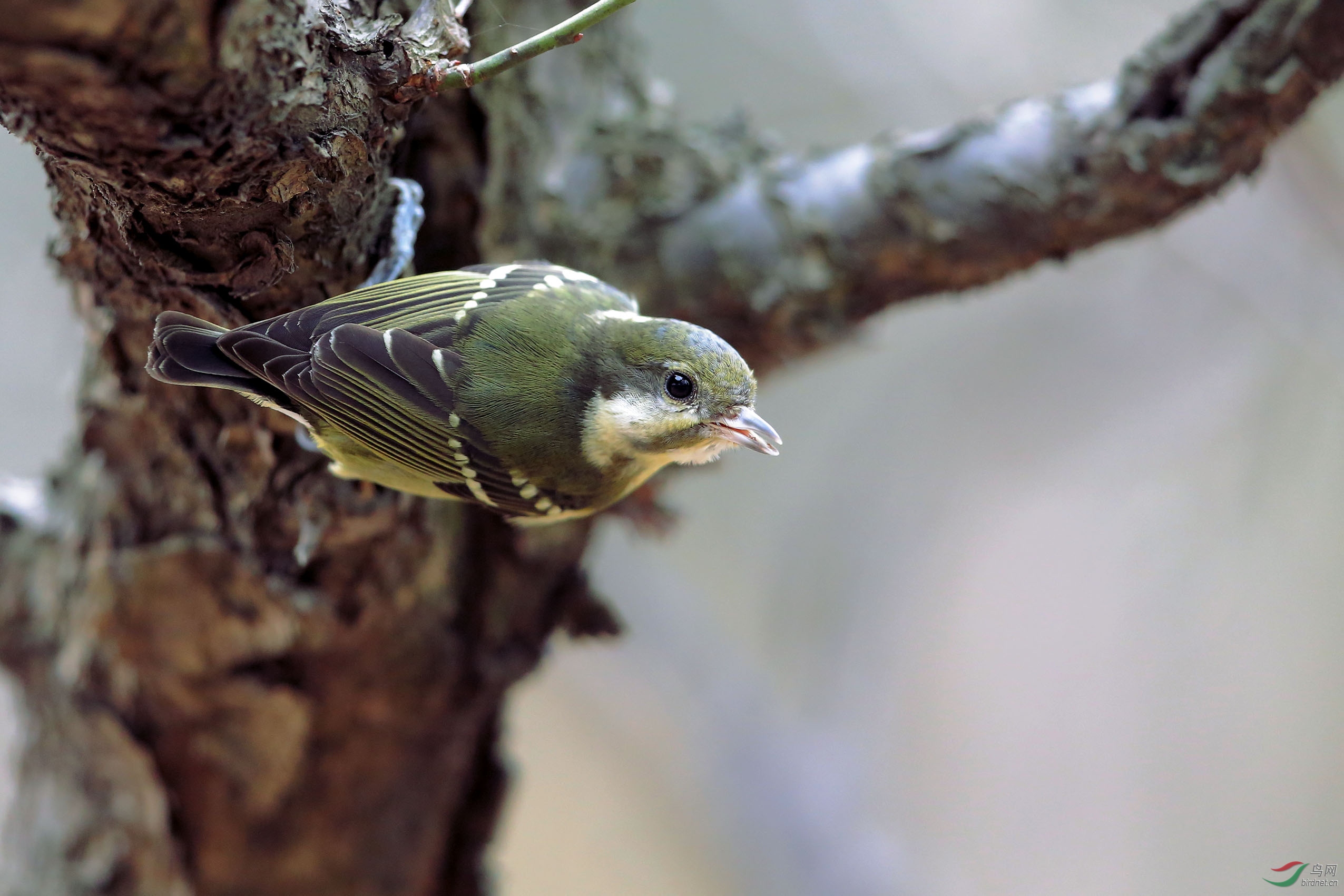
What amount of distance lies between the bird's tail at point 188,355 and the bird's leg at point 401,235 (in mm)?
285

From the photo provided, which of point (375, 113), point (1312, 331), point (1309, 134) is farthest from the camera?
point (1312, 331)

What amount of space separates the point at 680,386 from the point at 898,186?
87cm

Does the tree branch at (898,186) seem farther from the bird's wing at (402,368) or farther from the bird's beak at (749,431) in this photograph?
the bird's beak at (749,431)

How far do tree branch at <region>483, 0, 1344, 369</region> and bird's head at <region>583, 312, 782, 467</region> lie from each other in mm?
584

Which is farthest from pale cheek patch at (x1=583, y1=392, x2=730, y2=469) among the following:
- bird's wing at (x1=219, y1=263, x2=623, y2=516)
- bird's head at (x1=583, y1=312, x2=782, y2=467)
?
bird's wing at (x1=219, y1=263, x2=623, y2=516)

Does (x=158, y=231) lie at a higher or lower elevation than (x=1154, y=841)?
higher

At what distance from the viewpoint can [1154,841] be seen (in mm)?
4160

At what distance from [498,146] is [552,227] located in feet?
0.95

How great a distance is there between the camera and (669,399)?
1691 millimetres

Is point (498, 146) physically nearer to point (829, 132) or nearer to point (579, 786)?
point (829, 132)

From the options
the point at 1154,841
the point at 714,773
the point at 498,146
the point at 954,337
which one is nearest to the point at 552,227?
the point at 498,146

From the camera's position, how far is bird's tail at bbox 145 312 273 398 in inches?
57.3

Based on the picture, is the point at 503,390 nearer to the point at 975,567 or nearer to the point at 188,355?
the point at 188,355

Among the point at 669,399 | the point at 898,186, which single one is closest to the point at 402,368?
the point at 669,399
